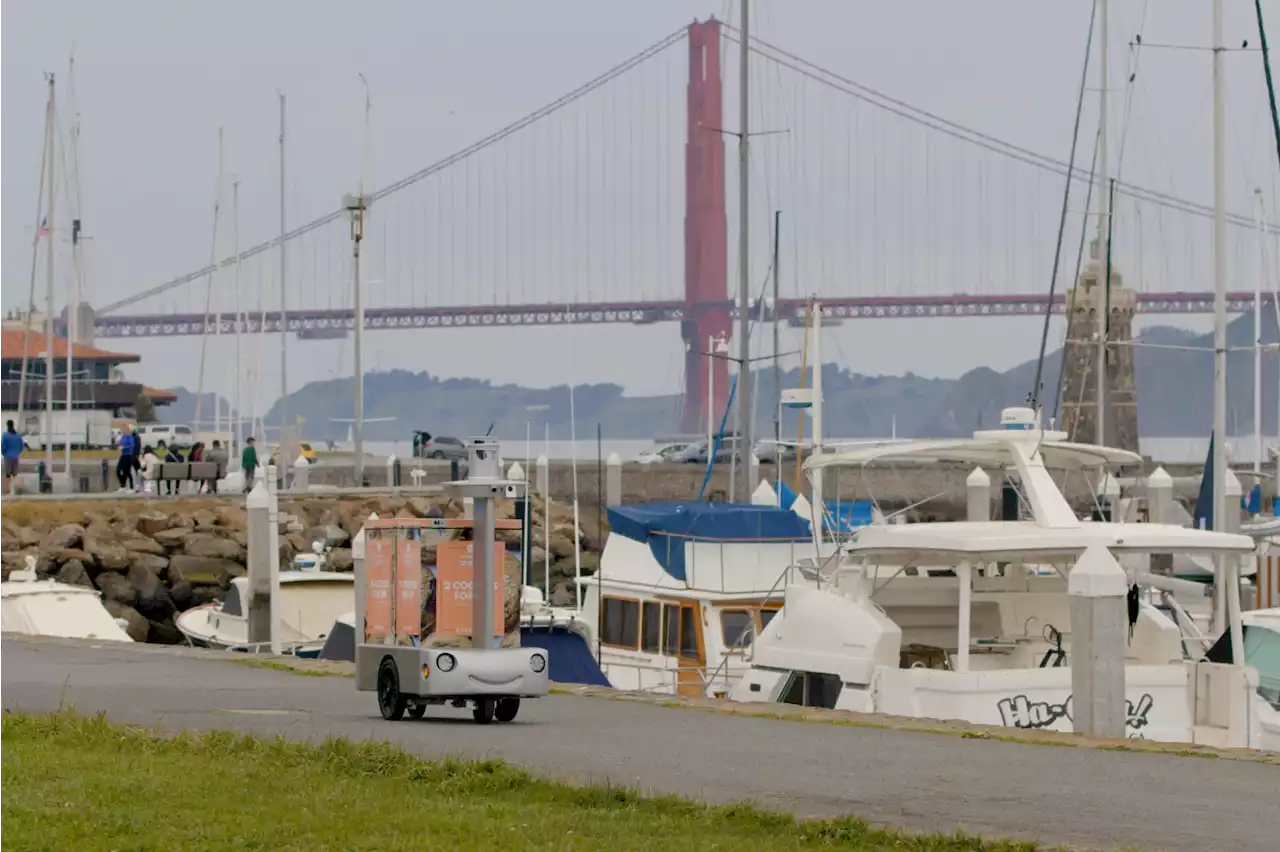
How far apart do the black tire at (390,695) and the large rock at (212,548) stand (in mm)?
27580

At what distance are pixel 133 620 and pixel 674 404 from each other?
8633 cm

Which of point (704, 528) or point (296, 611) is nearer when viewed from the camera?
point (704, 528)

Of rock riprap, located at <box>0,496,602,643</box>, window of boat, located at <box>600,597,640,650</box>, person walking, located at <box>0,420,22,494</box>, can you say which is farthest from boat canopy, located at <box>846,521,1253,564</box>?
person walking, located at <box>0,420,22,494</box>

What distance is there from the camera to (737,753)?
11.9 m

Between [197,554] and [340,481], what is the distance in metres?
21.5

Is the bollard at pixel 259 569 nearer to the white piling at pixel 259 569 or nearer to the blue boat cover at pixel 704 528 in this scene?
the white piling at pixel 259 569

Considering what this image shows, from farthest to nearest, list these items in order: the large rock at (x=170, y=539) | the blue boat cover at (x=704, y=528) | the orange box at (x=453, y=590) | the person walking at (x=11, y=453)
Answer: the person walking at (x=11, y=453) < the large rock at (x=170, y=539) < the blue boat cover at (x=704, y=528) < the orange box at (x=453, y=590)

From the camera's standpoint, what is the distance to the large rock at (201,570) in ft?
131

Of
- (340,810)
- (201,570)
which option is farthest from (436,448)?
(340,810)

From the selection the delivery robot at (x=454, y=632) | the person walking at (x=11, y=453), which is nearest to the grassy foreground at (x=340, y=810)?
the delivery robot at (x=454, y=632)

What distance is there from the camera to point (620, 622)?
85.1 feet

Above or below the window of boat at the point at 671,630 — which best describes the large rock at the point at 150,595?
below

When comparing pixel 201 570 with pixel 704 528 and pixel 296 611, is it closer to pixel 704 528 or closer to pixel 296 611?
pixel 296 611

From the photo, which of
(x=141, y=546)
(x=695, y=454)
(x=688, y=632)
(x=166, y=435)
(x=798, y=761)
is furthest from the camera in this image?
(x=695, y=454)
